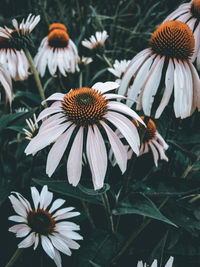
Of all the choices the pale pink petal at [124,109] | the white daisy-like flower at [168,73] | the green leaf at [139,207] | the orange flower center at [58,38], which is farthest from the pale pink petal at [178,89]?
the orange flower center at [58,38]

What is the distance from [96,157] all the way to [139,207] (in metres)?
0.19

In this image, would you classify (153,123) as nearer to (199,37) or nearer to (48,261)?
(199,37)

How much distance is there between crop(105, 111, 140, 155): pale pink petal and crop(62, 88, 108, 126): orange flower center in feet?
0.09

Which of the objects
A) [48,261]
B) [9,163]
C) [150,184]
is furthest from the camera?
[9,163]

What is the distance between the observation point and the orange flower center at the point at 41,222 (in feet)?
2.29

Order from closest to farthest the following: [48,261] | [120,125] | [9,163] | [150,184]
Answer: [120,125], [150,184], [48,261], [9,163]

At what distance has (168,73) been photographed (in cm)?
64

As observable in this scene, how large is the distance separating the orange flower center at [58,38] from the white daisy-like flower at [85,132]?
666 millimetres

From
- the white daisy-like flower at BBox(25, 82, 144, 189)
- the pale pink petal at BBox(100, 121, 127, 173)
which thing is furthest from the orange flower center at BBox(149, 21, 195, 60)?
the pale pink petal at BBox(100, 121, 127, 173)

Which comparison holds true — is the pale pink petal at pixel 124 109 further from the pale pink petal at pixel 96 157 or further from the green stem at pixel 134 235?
the green stem at pixel 134 235

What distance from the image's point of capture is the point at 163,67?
68cm

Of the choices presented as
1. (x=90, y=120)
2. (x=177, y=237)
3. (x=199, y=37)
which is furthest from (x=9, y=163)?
(x=199, y=37)

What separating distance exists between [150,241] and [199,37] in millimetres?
670

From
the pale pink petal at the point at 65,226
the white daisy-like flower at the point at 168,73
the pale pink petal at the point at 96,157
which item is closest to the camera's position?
the pale pink petal at the point at 96,157
